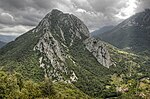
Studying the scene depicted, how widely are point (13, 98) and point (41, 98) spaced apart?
27848 mm

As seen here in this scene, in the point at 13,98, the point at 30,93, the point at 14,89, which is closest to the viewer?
the point at 13,98

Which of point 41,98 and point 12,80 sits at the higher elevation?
point 12,80

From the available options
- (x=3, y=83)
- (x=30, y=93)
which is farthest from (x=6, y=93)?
(x=30, y=93)

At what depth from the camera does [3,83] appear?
559 feet

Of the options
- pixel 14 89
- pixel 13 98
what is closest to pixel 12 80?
pixel 14 89

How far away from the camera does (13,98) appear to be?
160m

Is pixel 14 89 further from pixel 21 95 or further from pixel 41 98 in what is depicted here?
pixel 41 98

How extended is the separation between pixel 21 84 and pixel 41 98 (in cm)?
2611

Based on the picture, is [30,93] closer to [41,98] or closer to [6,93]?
[41,98]

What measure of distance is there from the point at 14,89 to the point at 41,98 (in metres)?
22.2

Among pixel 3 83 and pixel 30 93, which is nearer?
pixel 3 83

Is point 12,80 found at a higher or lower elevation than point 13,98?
higher

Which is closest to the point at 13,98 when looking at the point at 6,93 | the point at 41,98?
the point at 6,93

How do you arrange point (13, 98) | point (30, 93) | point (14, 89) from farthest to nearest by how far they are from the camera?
point (30, 93) < point (14, 89) < point (13, 98)
